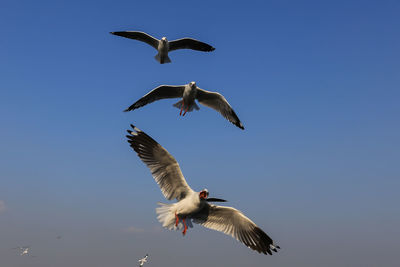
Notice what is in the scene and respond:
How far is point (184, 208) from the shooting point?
389 inches

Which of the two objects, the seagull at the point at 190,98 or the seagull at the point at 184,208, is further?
the seagull at the point at 190,98

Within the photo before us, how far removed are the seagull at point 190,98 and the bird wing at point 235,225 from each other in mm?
6016

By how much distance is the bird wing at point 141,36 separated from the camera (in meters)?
16.6

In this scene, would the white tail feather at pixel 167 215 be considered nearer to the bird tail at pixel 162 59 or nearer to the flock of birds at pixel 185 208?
the flock of birds at pixel 185 208

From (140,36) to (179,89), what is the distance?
3229 millimetres

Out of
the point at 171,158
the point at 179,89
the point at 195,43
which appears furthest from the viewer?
the point at 195,43

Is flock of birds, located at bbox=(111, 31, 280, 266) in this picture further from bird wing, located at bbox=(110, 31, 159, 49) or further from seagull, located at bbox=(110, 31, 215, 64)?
bird wing, located at bbox=(110, 31, 159, 49)

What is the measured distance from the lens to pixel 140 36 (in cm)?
1678

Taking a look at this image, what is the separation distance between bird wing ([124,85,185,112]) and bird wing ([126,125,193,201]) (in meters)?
5.86

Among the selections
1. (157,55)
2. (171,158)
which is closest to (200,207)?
(171,158)

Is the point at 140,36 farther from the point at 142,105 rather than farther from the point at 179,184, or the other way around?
the point at 179,184

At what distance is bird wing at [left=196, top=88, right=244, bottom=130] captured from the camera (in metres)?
16.0

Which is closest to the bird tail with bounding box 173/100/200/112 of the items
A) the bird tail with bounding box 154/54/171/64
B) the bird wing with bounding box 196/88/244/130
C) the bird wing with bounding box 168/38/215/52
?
the bird wing with bounding box 196/88/244/130

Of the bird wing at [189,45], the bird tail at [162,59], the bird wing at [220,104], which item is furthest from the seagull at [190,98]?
the bird wing at [189,45]
